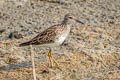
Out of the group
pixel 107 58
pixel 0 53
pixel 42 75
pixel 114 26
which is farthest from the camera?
pixel 114 26

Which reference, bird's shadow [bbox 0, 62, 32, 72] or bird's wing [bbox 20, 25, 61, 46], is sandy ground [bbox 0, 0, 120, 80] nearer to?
bird's shadow [bbox 0, 62, 32, 72]

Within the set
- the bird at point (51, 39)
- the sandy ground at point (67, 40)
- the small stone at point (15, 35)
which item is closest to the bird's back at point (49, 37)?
the bird at point (51, 39)

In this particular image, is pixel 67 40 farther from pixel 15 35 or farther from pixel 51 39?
pixel 15 35

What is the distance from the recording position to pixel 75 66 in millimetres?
9180

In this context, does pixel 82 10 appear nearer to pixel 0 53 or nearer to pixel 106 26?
pixel 106 26

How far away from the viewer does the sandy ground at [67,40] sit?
29.3 feet

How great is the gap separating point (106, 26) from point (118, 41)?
1.23 metres

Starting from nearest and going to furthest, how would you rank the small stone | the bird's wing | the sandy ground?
the sandy ground, the bird's wing, the small stone

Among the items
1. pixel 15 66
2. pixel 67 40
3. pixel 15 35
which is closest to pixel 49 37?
pixel 15 66

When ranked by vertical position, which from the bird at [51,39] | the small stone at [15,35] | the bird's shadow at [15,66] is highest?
the bird at [51,39]

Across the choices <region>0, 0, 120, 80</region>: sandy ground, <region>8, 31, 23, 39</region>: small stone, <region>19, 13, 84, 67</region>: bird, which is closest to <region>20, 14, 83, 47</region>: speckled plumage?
<region>19, 13, 84, 67</region>: bird

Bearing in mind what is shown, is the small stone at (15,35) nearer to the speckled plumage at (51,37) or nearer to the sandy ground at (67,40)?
the sandy ground at (67,40)

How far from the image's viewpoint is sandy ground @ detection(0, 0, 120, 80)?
8945 mm

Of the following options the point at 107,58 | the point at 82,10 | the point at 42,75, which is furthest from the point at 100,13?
the point at 42,75
